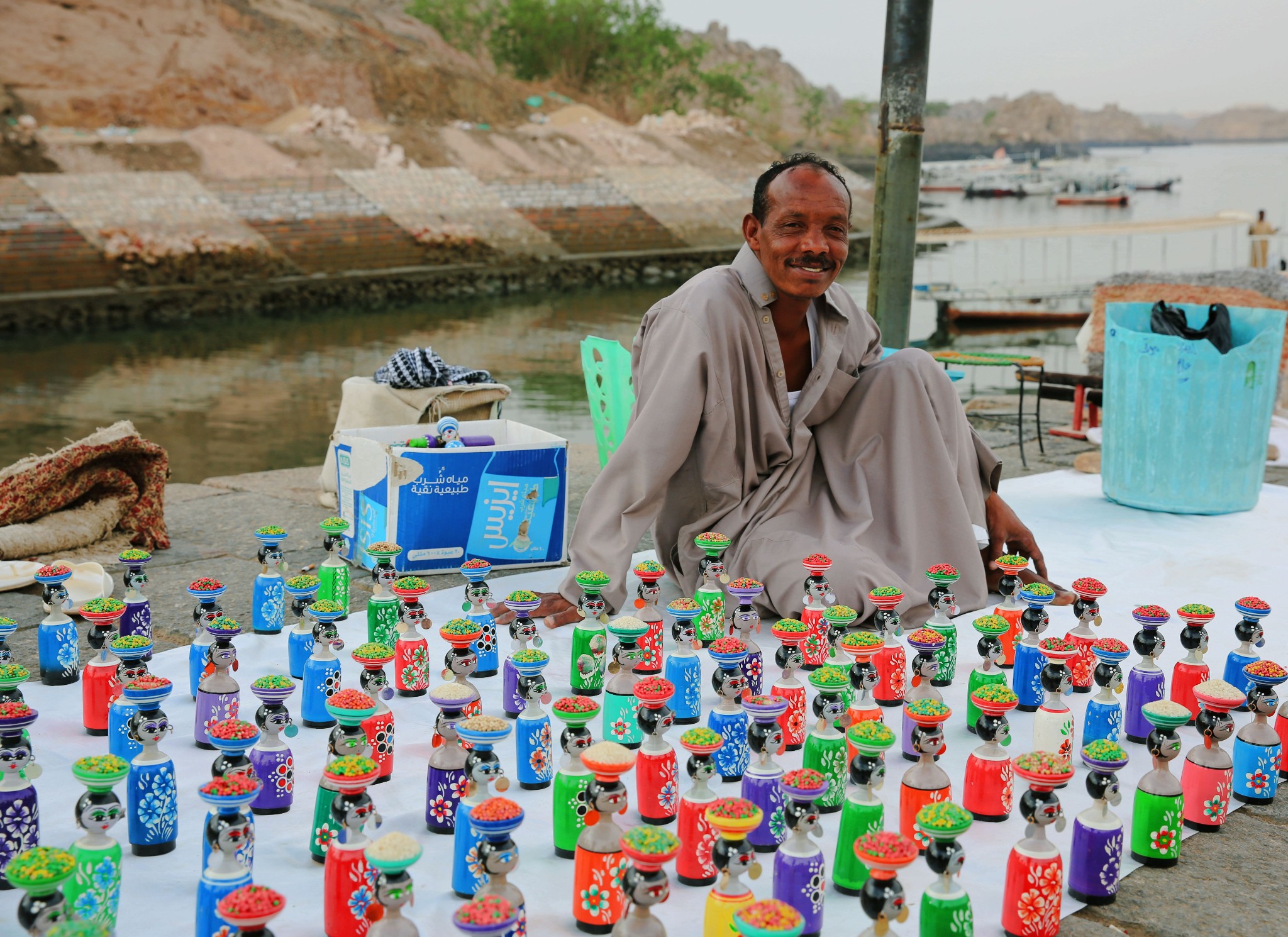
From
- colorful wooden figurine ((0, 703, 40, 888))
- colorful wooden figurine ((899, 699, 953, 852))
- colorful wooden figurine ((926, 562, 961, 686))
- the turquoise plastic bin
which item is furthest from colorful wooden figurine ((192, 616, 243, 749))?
the turquoise plastic bin

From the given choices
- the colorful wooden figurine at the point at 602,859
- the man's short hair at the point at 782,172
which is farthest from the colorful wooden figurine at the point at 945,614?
the colorful wooden figurine at the point at 602,859

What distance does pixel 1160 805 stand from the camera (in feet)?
6.37

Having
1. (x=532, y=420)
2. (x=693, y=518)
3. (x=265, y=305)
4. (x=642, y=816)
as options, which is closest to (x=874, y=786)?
(x=642, y=816)

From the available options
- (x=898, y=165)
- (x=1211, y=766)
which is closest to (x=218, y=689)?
(x=1211, y=766)

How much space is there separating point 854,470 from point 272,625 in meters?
1.57

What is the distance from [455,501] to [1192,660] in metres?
2.04

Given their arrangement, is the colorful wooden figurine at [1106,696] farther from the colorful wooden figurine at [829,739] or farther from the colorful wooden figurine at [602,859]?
the colorful wooden figurine at [602,859]

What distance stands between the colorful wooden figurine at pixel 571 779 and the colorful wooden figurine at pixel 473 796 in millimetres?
108

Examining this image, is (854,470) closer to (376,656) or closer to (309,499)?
(376,656)

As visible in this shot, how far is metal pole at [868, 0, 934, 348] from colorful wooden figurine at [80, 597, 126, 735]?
3.63 metres

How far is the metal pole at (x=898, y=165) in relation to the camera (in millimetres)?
5359

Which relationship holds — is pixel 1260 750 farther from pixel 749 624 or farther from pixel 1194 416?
pixel 1194 416

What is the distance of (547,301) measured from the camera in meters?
26.0

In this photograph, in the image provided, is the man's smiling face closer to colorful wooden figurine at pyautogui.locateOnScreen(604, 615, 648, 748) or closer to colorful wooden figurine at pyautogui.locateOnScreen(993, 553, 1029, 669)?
colorful wooden figurine at pyautogui.locateOnScreen(993, 553, 1029, 669)
